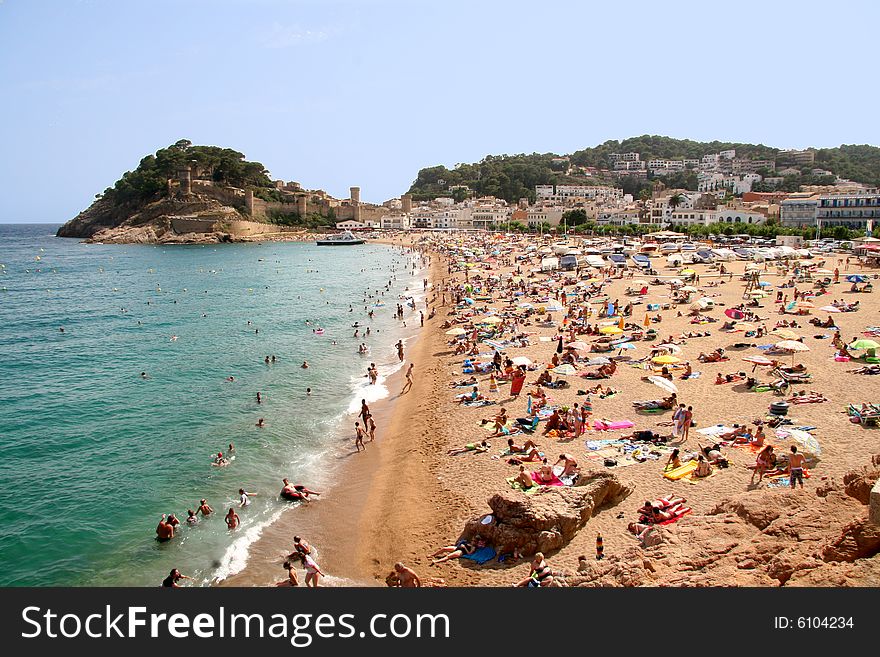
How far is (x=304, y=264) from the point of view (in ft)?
211

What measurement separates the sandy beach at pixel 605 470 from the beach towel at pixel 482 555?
0.38 feet

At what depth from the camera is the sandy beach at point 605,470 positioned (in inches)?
300

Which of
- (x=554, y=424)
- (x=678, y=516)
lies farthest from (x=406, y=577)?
(x=554, y=424)

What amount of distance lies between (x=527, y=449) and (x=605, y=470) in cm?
227

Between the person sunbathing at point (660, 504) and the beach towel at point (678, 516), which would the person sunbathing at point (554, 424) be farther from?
the beach towel at point (678, 516)

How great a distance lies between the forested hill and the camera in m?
124

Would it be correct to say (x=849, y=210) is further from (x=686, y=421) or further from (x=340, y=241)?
(x=340, y=241)

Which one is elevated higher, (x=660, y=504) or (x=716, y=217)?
(x=716, y=217)

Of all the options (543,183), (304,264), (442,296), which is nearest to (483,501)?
(442,296)

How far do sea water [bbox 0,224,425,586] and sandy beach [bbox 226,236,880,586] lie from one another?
131 centimetres

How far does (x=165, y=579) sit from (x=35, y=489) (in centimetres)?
546

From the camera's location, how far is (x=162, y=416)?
1659cm
